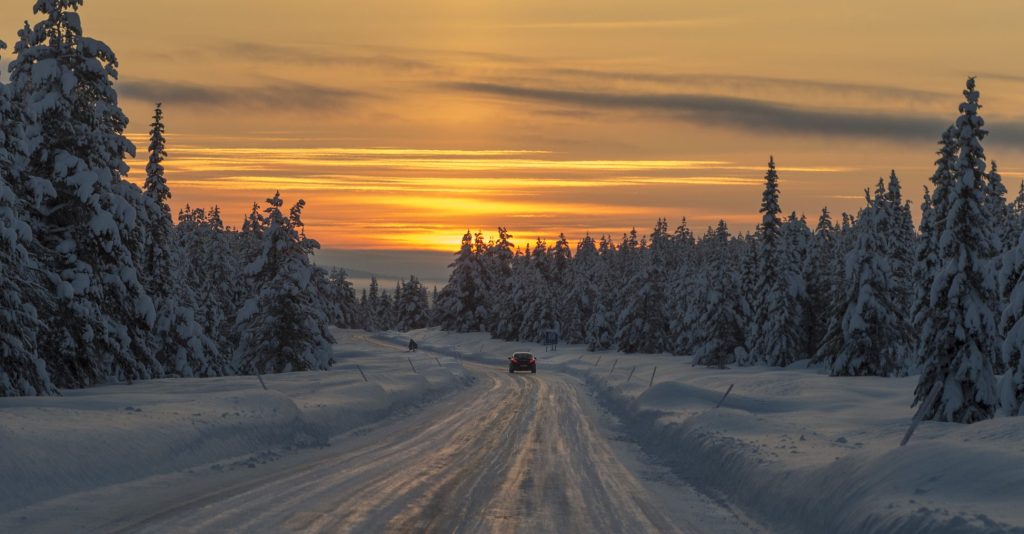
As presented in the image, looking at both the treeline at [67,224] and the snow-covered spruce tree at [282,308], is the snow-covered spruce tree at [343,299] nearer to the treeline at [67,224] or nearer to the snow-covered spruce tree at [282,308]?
the snow-covered spruce tree at [282,308]

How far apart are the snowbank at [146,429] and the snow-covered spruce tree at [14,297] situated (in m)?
2.30

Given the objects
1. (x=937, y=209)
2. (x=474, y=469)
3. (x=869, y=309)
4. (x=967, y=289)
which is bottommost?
(x=474, y=469)

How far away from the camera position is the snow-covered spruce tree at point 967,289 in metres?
29.4

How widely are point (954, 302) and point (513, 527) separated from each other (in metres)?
23.2

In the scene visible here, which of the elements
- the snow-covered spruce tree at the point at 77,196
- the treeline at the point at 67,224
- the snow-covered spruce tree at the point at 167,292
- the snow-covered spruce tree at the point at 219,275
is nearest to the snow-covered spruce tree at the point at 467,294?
the snow-covered spruce tree at the point at 219,275

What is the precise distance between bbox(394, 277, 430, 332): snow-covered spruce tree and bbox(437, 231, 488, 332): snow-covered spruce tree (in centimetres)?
4022

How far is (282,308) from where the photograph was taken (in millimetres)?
49906

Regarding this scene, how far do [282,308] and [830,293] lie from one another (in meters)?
42.5

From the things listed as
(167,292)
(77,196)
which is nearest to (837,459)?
(77,196)

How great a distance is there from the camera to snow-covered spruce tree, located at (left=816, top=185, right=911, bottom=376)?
5088cm

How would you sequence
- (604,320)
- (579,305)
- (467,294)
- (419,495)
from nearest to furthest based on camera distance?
(419,495)
(604,320)
(579,305)
(467,294)

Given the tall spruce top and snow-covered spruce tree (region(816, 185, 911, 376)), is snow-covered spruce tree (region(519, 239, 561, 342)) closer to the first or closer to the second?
the tall spruce top

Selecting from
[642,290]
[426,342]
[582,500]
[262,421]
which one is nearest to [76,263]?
[262,421]

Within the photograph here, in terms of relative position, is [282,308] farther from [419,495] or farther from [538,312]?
[538,312]
